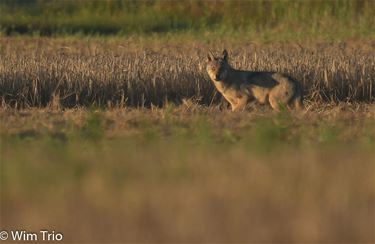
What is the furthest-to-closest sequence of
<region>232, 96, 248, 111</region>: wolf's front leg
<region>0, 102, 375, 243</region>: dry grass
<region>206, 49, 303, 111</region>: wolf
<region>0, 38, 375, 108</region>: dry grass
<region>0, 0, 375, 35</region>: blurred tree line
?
1. <region>0, 0, 375, 35</region>: blurred tree line
2. <region>0, 38, 375, 108</region>: dry grass
3. <region>232, 96, 248, 111</region>: wolf's front leg
4. <region>206, 49, 303, 111</region>: wolf
5. <region>0, 102, 375, 243</region>: dry grass

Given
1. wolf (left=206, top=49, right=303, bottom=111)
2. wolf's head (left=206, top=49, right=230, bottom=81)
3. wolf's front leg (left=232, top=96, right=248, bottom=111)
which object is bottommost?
wolf's front leg (left=232, top=96, right=248, bottom=111)

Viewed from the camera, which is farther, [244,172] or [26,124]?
[26,124]

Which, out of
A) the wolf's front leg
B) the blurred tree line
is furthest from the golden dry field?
the blurred tree line

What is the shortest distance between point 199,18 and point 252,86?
50.9ft

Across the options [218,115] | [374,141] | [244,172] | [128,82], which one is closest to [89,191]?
[244,172]

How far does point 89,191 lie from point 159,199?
0.65m

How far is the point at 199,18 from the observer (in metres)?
28.4

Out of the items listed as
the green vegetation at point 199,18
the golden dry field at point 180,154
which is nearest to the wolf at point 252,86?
the golden dry field at point 180,154

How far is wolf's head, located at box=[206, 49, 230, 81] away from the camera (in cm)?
1316

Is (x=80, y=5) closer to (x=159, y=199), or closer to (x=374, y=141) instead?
(x=374, y=141)

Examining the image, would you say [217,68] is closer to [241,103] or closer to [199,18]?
[241,103]

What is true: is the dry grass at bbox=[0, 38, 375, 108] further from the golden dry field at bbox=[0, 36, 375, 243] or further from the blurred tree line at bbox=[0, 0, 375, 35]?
the blurred tree line at bbox=[0, 0, 375, 35]

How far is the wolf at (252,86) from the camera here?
12906 mm

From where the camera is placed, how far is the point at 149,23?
88.9ft
